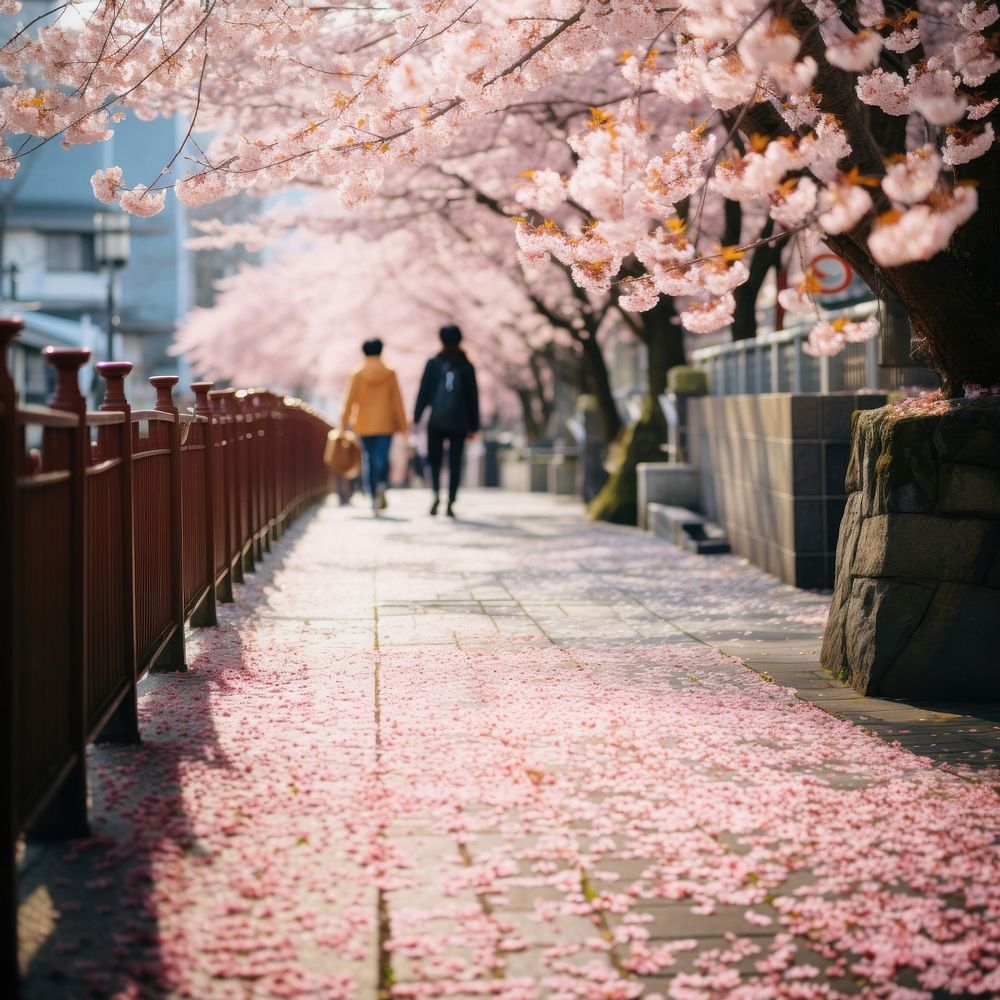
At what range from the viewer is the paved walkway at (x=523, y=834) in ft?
10.0

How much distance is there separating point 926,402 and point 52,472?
4.00 metres

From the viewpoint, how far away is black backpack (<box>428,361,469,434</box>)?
15.5 meters

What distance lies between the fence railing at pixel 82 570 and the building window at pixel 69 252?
4321cm

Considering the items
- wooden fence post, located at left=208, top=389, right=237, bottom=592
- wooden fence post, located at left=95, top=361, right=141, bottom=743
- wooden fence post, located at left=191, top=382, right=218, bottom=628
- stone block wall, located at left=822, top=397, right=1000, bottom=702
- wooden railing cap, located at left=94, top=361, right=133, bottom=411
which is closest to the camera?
wooden fence post, located at left=95, top=361, right=141, bottom=743

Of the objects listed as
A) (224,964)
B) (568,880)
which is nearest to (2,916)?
(224,964)

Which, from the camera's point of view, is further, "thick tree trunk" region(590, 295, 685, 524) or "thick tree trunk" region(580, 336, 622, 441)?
"thick tree trunk" region(580, 336, 622, 441)

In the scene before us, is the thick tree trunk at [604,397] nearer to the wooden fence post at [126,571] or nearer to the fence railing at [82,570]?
the fence railing at [82,570]

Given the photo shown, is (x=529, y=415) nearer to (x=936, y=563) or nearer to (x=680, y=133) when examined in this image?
(x=680, y=133)

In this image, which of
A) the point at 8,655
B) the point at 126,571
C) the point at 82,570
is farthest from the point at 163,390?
the point at 8,655

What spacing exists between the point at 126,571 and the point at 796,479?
5.95 metres

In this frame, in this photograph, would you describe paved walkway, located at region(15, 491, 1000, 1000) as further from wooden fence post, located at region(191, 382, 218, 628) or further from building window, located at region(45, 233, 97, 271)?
building window, located at region(45, 233, 97, 271)

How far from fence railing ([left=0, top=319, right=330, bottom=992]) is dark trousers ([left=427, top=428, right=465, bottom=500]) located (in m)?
8.01

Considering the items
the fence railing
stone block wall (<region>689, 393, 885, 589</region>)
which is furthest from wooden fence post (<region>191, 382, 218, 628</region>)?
stone block wall (<region>689, 393, 885, 589</region>)

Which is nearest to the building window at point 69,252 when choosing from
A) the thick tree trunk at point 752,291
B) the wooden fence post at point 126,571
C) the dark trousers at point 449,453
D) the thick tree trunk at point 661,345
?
the dark trousers at point 449,453
